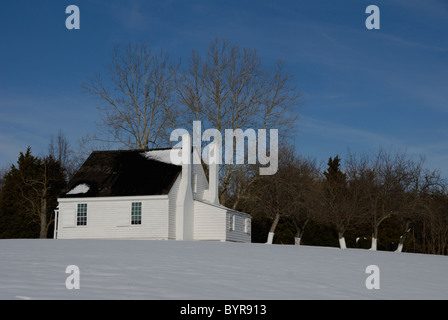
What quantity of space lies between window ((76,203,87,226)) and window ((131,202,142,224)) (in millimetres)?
3691

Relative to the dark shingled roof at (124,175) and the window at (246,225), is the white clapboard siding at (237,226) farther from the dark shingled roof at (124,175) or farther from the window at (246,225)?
the dark shingled roof at (124,175)

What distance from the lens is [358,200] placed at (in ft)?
157

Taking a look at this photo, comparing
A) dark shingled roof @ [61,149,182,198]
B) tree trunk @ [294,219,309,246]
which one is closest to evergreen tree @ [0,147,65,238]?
dark shingled roof @ [61,149,182,198]

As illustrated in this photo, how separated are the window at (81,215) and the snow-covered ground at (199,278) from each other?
1820 centimetres

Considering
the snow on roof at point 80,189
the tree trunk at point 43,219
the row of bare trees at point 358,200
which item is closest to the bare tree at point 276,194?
the row of bare trees at point 358,200

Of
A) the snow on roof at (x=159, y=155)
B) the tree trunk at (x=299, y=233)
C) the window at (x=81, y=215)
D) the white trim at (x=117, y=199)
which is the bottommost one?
the tree trunk at (x=299, y=233)

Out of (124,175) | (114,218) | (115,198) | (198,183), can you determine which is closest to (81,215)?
(114,218)

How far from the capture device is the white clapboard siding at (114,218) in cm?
4050

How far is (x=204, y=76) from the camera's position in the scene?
54062mm

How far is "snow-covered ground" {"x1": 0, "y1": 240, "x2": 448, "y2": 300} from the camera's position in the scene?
13.7 m

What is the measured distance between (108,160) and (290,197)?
19672mm
